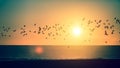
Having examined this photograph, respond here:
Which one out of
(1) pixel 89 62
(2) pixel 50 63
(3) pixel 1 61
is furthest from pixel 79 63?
(3) pixel 1 61

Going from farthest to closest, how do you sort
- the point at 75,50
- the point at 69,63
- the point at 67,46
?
the point at 67,46 < the point at 75,50 < the point at 69,63

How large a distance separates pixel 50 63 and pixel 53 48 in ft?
4.83

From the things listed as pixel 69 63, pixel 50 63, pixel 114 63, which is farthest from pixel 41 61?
pixel 114 63

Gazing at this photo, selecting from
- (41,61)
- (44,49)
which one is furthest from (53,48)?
(41,61)

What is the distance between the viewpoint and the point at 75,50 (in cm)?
422

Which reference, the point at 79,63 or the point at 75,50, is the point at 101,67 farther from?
the point at 75,50

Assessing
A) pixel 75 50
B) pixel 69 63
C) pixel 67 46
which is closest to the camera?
pixel 69 63

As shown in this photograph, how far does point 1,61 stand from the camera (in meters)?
3.12

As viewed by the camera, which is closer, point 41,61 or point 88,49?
point 41,61

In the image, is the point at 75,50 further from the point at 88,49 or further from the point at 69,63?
the point at 69,63

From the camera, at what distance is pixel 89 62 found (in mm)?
3111

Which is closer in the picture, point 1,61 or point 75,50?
point 1,61

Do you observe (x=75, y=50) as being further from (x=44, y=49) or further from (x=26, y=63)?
(x=26, y=63)

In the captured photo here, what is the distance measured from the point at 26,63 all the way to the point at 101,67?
1.05 metres
